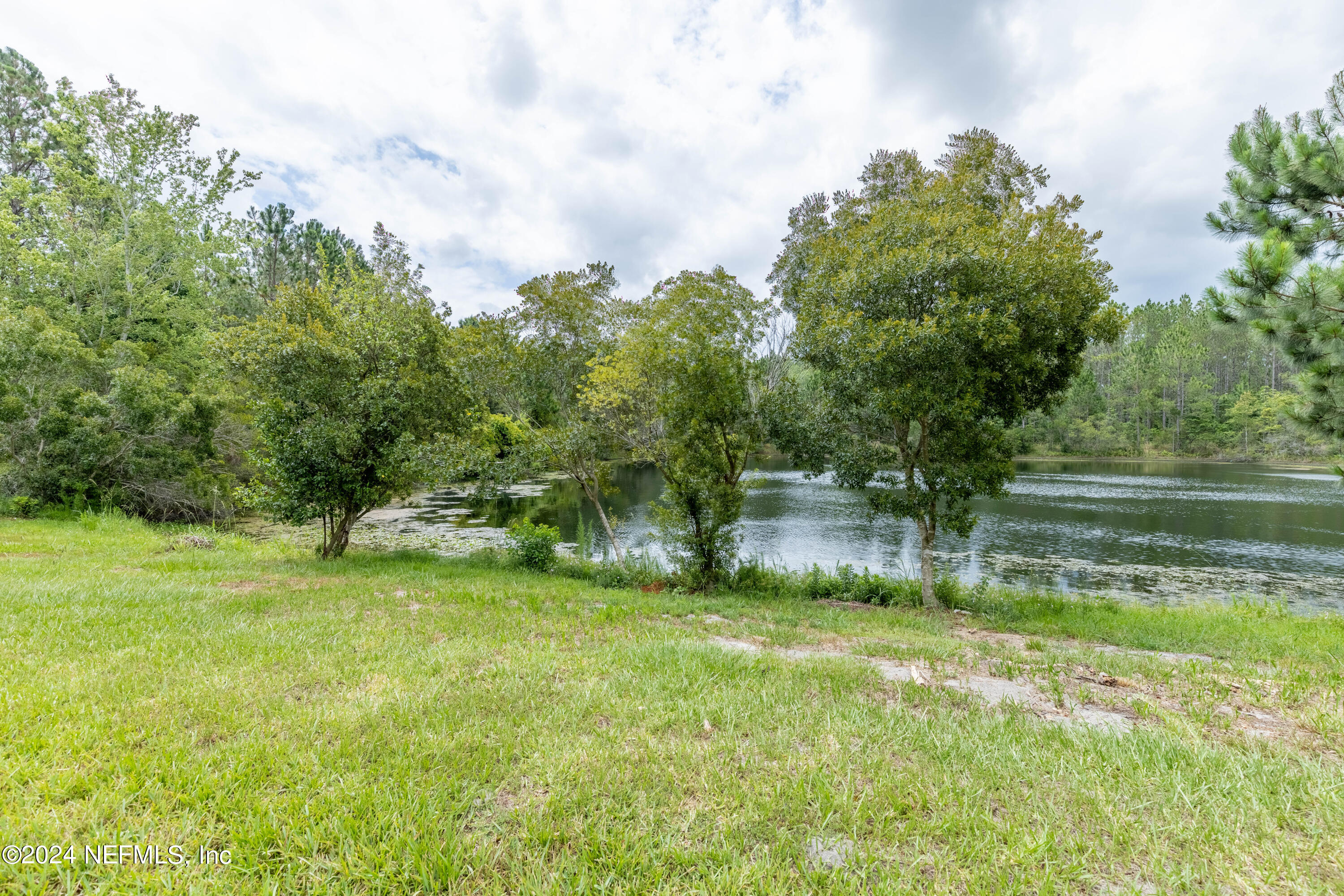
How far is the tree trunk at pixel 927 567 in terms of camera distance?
10250mm

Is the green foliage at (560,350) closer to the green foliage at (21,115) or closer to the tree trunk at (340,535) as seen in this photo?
the tree trunk at (340,535)

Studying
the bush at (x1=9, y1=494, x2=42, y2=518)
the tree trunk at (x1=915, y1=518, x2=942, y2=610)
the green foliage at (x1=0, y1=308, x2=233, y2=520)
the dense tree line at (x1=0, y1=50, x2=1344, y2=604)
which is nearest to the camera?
the dense tree line at (x1=0, y1=50, x2=1344, y2=604)

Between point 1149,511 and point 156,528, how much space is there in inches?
1684

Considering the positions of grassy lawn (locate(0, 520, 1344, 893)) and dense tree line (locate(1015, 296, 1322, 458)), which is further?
dense tree line (locate(1015, 296, 1322, 458))

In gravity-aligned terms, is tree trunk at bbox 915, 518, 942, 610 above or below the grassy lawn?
below

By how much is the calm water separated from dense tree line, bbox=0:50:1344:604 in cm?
261

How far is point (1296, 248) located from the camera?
25.1 ft

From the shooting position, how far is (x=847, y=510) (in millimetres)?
28328

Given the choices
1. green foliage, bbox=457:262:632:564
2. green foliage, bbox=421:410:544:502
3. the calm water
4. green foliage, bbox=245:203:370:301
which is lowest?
the calm water

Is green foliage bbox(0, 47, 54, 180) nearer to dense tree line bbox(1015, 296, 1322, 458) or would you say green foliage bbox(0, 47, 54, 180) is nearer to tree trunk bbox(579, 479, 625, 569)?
tree trunk bbox(579, 479, 625, 569)

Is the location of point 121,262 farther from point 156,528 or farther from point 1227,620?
point 1227,620

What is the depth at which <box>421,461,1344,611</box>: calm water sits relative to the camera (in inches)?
611

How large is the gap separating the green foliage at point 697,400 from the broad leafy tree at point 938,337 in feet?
3.72

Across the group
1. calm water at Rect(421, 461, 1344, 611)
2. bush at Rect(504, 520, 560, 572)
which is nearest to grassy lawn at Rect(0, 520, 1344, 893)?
bush at Rect(504, 520, 560, 572)
